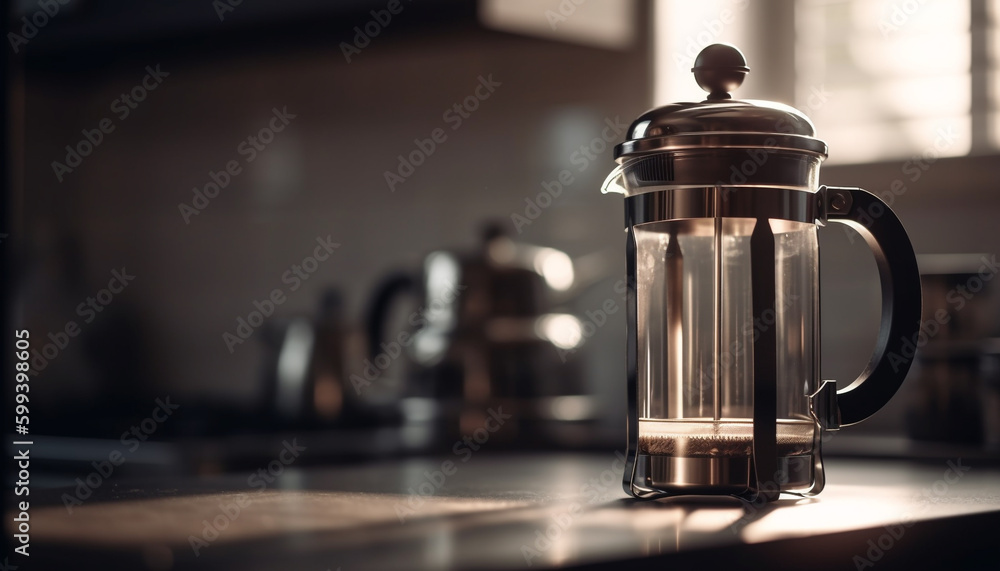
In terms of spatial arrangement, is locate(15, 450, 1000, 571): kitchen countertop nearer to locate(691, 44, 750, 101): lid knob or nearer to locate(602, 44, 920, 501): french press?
locate(602, 44, 920, 501): french press

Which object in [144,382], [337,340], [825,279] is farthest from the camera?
[144,382]

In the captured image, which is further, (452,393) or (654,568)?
(452,393)

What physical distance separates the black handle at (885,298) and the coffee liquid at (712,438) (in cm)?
3

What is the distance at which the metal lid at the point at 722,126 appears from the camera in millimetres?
695

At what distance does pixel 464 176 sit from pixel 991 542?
1786 millimetres

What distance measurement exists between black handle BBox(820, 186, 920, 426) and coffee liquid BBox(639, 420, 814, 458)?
0.03 m

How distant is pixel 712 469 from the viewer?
0.69m

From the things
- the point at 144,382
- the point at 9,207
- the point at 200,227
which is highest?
the point at 200,227

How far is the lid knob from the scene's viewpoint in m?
0.73

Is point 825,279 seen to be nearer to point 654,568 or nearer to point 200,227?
point 654,568

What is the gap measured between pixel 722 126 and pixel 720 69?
6 cm

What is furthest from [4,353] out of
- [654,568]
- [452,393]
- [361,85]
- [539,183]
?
[361,85]

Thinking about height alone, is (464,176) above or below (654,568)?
above

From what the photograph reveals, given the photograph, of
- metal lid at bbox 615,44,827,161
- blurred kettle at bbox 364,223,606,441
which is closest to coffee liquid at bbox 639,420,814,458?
metal lid at bbox 615,44,827,161
